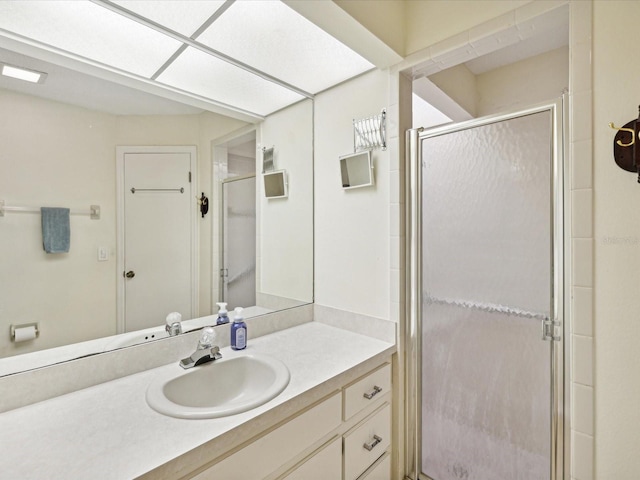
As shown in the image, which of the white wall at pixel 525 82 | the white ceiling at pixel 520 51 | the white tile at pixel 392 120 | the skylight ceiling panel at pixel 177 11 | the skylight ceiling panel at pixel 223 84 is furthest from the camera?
the white wall at pixel 525 82

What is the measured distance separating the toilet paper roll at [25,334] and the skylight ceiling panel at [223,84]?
3.47 feet

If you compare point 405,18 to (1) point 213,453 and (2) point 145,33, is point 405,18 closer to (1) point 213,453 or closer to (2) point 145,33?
(2) point 145,33

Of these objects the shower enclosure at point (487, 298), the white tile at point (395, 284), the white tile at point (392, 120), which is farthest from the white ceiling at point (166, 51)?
the white tile at point (395, 284)

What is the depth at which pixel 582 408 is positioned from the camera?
3.30ft

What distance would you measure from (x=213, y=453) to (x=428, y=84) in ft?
6.35

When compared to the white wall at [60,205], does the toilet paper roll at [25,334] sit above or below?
below

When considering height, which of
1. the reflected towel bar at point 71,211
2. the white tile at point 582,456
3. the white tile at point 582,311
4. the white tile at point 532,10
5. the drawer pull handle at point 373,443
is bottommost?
the drawer pull handle at point 373,443

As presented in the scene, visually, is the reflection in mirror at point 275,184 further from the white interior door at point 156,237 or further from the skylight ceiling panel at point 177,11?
the skylight ceiling panel at point 177,11

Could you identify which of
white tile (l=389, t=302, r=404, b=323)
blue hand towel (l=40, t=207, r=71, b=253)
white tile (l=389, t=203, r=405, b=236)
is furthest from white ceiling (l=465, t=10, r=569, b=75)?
blue hand towel (l=40, t=207, r=71, b=253)

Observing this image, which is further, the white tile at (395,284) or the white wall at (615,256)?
the white tile at (395,284)

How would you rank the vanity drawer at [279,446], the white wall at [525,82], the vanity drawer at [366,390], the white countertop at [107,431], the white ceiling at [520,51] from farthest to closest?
1. the white wall at [525,82]
2. the white ceiling at [520,51]
3. the vanity drawer at [366,390]
4. the vanity drawer at [279,446]
5. the white countertop at [107,431]

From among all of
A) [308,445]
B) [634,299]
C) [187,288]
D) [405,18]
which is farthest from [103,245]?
[634,299]

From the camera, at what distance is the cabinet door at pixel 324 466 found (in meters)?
1.01

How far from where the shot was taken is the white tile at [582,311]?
993 mm
